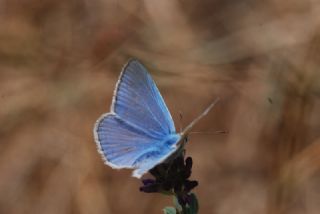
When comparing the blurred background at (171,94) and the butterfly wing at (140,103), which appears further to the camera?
the blurred background at (171,94)

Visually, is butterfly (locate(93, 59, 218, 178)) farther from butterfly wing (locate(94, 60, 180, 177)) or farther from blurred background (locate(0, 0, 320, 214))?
blurred background (locate(0, 0, 320, 214))

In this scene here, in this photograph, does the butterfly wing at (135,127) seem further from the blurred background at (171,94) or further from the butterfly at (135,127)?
the blurred background at (171,94)

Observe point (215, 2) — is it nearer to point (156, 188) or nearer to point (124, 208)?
point (124, 208)

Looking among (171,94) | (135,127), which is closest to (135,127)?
(135,127)

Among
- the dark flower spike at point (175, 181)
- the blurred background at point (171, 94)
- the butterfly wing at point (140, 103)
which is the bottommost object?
the dark flower spike at point (175, 181)

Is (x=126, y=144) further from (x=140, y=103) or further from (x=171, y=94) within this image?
(x=171, y=94)

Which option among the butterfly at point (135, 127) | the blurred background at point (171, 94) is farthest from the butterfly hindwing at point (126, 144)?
the blurred background at point (171, 94)

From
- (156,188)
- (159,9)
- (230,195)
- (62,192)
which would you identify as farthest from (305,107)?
(156,188)
